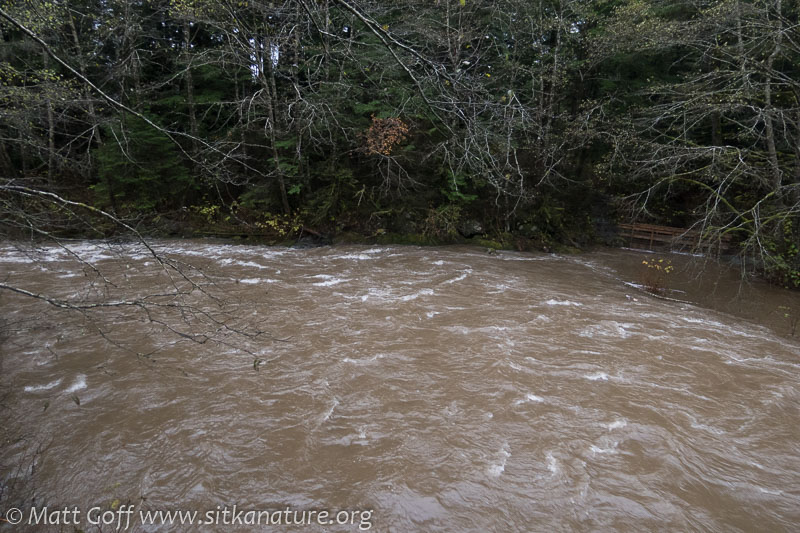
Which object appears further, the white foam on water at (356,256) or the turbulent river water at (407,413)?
the white foam on water at (356,256)

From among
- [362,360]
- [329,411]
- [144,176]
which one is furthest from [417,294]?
[144,176]

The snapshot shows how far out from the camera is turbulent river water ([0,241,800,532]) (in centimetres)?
318

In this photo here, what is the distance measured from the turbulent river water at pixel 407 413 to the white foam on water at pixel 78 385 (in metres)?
0.02

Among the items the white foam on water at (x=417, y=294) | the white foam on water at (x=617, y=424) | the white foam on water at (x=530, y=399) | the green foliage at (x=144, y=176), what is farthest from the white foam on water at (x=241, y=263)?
the white foam on water at (x=617, y=424)

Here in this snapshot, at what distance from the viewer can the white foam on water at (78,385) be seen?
4.47 meters

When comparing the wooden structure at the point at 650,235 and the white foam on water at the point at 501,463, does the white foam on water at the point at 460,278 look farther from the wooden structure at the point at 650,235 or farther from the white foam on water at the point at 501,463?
the wooden structure at the point at 650,235

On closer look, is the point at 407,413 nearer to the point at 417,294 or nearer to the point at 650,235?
the point at 417,294

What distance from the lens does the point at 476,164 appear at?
2020 millimetres

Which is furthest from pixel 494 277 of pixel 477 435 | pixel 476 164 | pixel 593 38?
pixel 593 38

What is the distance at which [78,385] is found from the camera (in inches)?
179

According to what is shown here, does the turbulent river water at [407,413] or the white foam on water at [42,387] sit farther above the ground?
the turbulent river water at [407,413]

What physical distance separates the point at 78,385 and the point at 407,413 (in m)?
3.76

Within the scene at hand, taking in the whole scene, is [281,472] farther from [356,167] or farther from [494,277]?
[356,167]

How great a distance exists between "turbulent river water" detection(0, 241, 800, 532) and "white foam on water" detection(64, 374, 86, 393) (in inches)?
0.8
